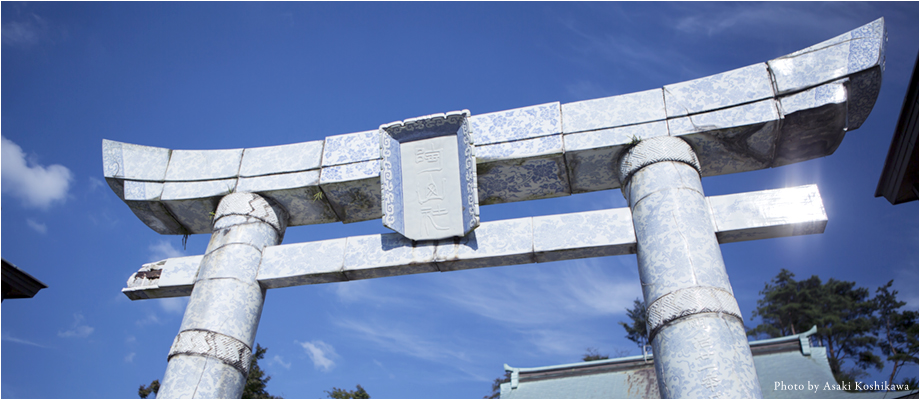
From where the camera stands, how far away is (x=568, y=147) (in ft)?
19.8

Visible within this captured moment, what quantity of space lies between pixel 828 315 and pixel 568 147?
2131 centimetres

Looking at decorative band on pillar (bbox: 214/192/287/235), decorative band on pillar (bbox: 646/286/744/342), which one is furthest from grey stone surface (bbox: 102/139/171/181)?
decorative band on pillar (bbox: 646/286/744/342)

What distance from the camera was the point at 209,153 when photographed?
7.16m

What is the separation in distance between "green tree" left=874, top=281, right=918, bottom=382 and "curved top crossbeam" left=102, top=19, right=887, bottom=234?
19.2 m

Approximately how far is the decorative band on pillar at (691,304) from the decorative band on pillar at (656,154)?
1396 millimetres

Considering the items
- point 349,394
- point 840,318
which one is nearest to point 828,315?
point 840,318

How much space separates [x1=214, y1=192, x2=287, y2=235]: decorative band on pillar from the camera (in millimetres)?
6594

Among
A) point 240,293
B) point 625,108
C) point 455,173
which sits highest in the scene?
point 625,108

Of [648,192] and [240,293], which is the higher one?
[648,192]

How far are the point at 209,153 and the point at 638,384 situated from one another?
32.3 feet

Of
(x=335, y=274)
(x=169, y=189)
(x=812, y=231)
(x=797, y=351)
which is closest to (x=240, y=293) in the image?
(x=335, y=274)

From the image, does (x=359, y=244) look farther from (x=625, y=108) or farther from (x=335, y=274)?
(x=625, y=108)

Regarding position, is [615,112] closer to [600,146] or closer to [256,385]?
[600,146]

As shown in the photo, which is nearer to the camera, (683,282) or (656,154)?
(683,282)
